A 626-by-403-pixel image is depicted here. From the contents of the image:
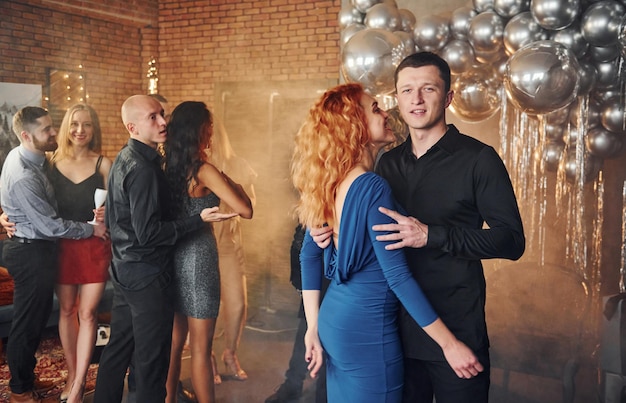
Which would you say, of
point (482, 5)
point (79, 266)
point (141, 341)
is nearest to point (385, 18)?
point (482, 5)

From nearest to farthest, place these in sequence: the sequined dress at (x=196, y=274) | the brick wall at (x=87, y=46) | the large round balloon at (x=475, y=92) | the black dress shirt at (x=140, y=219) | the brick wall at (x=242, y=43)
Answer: the black dress shirt at (x=140, y=219), the sequined dress at (x=196, y=274), the large round balloon at (x=475, y=92), the brick wall at (x=87, y=46), the brick wall at (x=242, y=43)

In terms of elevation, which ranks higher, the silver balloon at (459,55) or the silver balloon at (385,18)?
the silver balloon at (385,18)

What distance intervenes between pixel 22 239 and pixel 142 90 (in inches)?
115

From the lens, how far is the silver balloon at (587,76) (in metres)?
3.07

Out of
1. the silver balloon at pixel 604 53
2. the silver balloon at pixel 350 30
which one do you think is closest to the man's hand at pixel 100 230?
the silver balloon at pixel 350 30

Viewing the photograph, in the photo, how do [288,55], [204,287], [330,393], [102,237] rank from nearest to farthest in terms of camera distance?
[330,393] → [204,287] → [102,237] → [288,55]

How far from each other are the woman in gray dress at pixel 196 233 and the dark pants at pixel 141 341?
0.12 metres

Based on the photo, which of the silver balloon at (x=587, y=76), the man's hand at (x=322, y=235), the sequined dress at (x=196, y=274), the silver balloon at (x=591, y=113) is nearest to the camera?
the man's hand at (x=322, y=235)

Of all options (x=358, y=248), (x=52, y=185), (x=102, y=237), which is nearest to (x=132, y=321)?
Answer: (x=102, y=237)

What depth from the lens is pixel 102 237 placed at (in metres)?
3.73

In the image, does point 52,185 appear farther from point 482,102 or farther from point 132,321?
point 482,102

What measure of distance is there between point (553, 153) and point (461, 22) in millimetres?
1034

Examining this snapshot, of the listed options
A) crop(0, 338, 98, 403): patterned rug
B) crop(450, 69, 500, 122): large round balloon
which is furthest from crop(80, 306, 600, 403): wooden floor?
crop(450, 69, 500, 122): large round balloon

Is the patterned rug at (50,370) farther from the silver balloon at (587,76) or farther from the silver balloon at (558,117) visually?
the silver balloon at (587,76)
